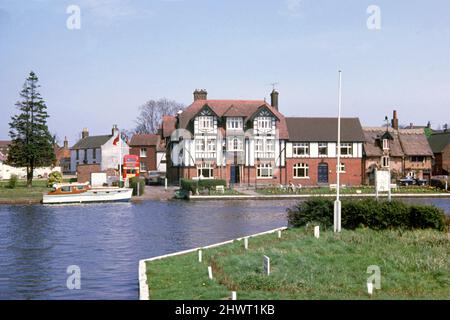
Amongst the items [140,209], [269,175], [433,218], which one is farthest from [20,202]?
[433,218]

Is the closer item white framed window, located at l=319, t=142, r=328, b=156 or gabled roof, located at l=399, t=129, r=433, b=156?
white framed window, located at l=319, t=142, r=328, b=156

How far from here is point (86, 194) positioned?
58.8 meters

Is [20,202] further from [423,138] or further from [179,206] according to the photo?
[423,138]

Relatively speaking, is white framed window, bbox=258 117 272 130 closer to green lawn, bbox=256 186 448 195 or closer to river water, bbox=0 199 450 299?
green lawn, bbox=256 186 448 195

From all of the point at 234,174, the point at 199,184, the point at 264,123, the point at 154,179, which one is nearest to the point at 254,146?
the point at 264,123

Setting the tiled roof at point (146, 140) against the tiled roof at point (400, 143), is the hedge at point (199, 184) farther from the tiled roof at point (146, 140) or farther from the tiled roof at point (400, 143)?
the tiled roof at point (146, 140)

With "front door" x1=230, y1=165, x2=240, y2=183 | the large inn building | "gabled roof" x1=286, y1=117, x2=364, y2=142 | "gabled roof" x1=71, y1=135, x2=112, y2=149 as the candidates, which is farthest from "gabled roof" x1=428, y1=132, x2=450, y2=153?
"gabled roof" x1=71, y1=135, x2=112, y2=149

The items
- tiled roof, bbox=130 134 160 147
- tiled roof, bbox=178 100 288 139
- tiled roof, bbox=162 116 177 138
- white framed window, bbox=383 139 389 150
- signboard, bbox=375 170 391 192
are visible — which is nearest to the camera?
signboard, bbox=375 170 391 192

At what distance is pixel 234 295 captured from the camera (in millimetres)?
14883

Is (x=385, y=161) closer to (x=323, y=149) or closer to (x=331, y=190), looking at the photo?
(x=323, y=149)

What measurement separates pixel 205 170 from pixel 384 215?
4793 centimetres

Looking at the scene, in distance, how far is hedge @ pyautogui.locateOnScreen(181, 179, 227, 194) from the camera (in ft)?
207
